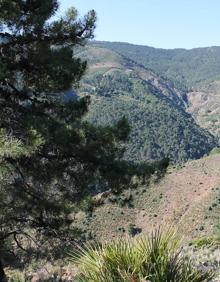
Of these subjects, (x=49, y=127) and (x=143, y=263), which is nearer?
(x=143, y=263)

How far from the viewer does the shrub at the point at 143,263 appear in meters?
4.03

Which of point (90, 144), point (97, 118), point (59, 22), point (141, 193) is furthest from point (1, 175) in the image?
point (97, 118)

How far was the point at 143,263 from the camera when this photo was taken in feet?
13.4

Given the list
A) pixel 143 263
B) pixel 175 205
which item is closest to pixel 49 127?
pixel 143 263

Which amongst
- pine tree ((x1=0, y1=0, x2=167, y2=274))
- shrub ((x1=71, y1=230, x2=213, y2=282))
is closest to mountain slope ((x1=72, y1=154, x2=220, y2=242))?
pine tree ((x1=0, y1=0, x2=167, y2=274))

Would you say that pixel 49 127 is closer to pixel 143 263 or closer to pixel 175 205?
pixel 143 263

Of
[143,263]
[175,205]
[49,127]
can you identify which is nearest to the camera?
[143,263]

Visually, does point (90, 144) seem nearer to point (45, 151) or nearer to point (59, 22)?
point (45, 151)

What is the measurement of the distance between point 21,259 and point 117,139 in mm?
4066

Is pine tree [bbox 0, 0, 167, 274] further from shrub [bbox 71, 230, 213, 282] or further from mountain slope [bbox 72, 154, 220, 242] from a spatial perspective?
mountain slope [bbox 72, 154, 220, 242]

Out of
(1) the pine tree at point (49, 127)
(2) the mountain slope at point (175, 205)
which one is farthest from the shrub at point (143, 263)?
(2) the mountain slope at point (175, 205)

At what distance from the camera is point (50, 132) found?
8.90 m

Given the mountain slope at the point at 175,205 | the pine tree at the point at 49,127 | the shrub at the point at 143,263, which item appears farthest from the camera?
the mountain slope at the point at 175,205

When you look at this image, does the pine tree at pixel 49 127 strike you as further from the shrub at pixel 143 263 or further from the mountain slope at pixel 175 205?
the mountain slope at pixel 175 205
